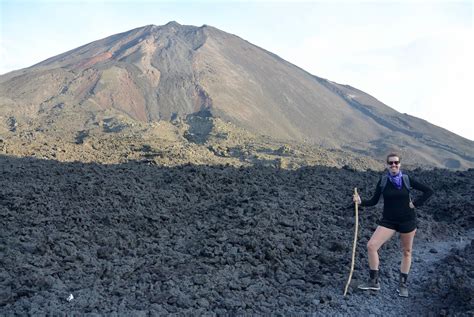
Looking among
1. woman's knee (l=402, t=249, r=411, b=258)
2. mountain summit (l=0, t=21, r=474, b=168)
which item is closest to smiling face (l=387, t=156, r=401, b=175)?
woman's knee (l=402, t=249, r=411, b=258)

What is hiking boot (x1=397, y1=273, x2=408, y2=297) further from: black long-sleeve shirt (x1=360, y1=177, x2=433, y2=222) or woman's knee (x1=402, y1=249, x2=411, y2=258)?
black long-sleeve shirt (x1=360, y1=177, x2=433, y2=222)

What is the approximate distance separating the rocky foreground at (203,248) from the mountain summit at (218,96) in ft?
96.4

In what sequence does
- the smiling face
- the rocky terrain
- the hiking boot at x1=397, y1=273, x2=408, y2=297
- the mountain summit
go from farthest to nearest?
the mountain summit → the rocky terrain → the hiking boot at x1=397, y1=273, x2=408, y2=297 → the smiling face

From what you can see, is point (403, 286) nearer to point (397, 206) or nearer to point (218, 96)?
point (397, 206)

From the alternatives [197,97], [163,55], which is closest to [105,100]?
[197,97]

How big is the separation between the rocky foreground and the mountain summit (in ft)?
96.4

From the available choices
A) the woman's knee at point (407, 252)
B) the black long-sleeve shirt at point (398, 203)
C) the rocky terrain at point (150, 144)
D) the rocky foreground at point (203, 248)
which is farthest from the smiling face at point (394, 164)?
the rocky terrain at point (150, 144)

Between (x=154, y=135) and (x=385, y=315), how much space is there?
1069 inches

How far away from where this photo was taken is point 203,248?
7711 millimetres

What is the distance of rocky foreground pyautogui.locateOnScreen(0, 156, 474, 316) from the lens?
19.7 ft

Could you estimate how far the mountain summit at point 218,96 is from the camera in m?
47.1

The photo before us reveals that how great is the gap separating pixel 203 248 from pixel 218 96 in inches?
1794

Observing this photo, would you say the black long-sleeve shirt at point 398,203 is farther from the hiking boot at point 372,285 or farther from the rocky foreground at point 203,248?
the rocky foreground at point 203,248

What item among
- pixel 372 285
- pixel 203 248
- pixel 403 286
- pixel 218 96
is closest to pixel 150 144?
pixel 203 248
